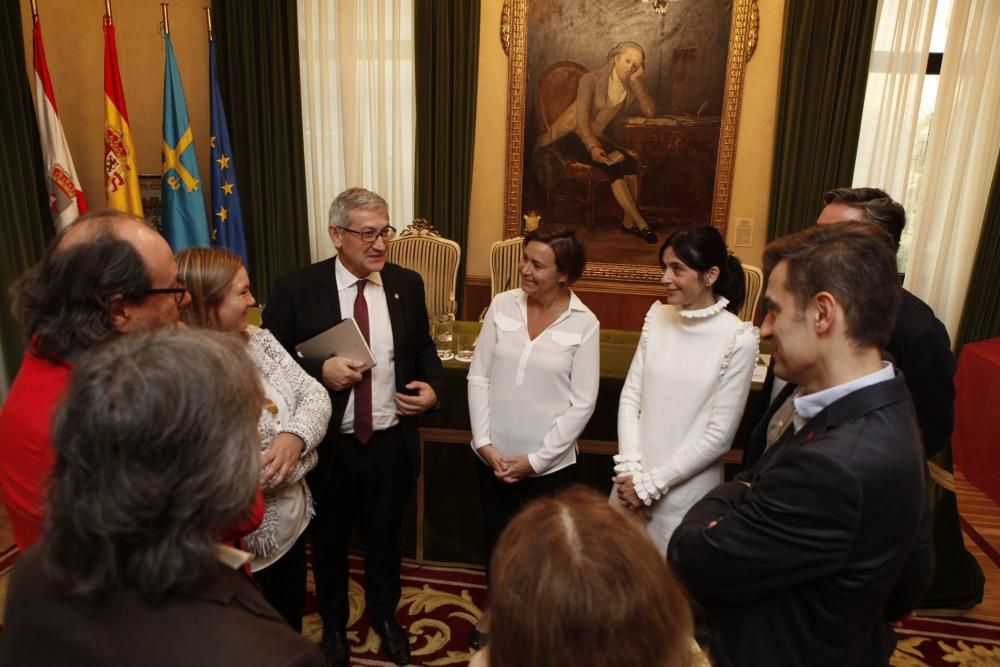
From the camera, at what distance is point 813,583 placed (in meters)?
1.17

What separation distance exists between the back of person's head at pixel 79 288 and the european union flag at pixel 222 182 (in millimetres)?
4224

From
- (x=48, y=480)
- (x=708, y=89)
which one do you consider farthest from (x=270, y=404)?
(x=708, y=89)

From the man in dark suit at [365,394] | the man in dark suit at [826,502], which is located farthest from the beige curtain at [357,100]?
the man in dark suit at [826,502]

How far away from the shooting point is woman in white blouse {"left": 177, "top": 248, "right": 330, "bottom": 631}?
5.57 feet

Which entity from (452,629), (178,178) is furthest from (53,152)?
(452,629)

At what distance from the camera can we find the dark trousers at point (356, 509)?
7.39 ft

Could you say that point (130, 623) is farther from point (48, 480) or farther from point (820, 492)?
point (820, 492)

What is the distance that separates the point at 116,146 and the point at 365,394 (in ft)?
12.6

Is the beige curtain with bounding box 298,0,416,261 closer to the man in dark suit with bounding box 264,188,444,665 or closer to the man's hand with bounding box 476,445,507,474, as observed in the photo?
the man in dark suit with bounding box 264,188,444,665

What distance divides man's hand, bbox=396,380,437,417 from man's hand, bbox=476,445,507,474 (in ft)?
0.84

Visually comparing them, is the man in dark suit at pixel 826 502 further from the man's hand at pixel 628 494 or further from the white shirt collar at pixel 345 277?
the white shirt collar at pixel 345 277

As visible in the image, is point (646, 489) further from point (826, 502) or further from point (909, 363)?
point (826, 502)

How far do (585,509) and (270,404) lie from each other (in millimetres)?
1249

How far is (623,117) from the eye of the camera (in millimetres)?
5352
